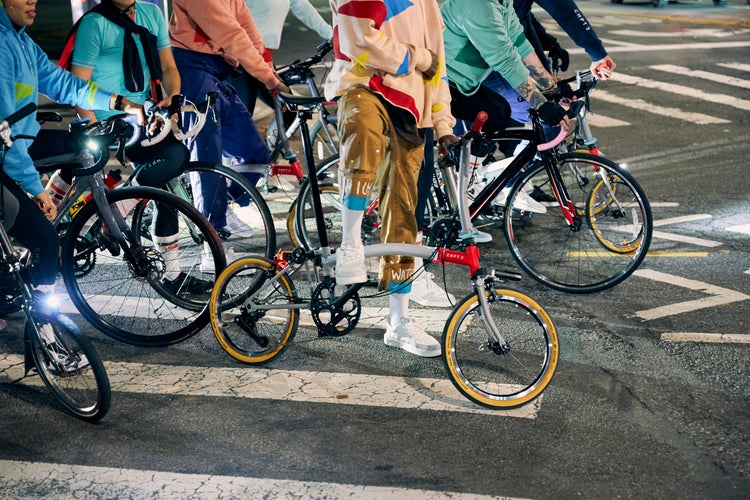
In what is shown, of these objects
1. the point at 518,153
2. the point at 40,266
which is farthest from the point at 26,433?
the point at 518,153

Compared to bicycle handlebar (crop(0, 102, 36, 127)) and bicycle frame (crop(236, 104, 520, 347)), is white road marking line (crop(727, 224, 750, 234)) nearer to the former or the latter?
bicycle frame (crop(236, 104, 520, 347))

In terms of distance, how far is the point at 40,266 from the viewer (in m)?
5.58

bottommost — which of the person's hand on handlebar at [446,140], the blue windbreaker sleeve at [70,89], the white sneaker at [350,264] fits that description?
the white sneaker at [350,264]

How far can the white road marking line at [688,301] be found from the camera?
651 cm

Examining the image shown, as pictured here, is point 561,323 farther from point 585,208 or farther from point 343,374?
point 343,374

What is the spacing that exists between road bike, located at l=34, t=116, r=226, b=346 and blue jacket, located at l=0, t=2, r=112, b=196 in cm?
27

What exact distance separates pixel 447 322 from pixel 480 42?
2454 millimetres

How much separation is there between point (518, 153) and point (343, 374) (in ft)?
6.95

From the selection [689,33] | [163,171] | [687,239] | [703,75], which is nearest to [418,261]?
[163,171]

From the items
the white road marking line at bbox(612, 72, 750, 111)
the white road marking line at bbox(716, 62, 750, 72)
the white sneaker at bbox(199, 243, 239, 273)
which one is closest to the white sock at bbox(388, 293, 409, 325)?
the white sneaker at bbox(199, 243, 239, 273)

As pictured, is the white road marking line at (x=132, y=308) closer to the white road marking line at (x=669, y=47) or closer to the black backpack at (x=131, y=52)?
the black backpack at (x=131, y=52)

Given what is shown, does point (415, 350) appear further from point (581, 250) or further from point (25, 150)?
point (25, 150)

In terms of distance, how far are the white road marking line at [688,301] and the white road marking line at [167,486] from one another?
259 centimetres

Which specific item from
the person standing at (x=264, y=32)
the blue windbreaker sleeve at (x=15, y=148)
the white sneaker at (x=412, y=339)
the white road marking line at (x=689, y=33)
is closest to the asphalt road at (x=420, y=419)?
the white sneaker at (x=412, y=339)
